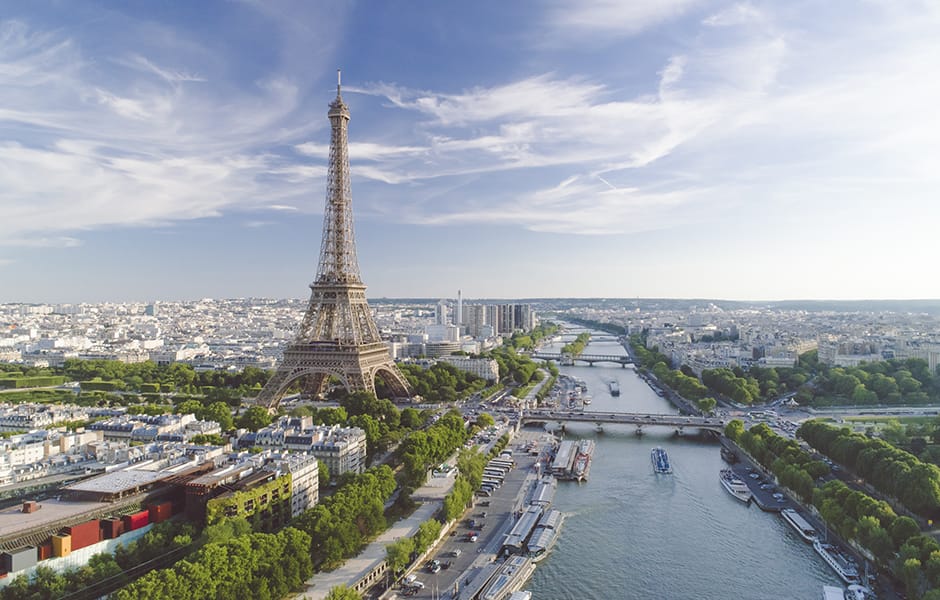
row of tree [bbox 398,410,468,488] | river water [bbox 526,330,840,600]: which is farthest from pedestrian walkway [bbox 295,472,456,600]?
river water [bbox 526,330,840,600]

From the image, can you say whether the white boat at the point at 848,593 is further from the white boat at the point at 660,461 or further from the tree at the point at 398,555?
the white boat at the point at 660,461

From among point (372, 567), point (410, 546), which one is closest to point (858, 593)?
point (410, 546)

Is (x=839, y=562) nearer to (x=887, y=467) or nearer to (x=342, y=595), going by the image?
(x=887, y=467)

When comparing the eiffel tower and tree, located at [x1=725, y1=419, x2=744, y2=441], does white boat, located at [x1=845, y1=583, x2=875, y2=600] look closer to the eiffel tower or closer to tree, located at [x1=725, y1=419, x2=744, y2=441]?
tree, located at [x1=725, y1=419, x2=744, y2=441]

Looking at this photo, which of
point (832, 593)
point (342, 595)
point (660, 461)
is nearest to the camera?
point (342, 595)

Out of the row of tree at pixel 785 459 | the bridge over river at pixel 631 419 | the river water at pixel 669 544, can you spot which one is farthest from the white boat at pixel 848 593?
the bridge over river at pixel 631 419
